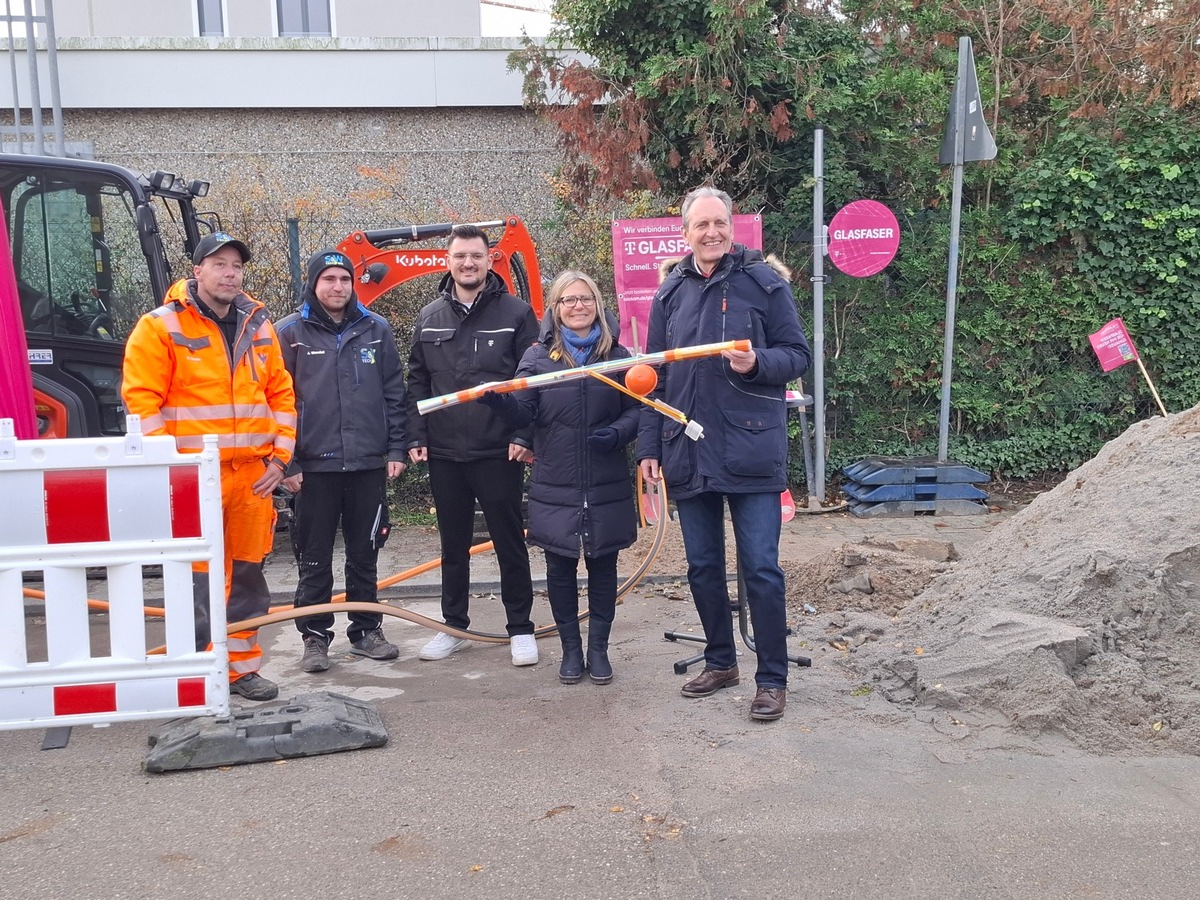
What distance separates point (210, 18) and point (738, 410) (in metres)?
14.2

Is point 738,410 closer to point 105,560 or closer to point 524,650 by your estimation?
point 524,650

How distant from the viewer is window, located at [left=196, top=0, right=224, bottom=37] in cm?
1589

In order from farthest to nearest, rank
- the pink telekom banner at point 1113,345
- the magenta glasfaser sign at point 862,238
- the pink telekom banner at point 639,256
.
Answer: the magenta glasfaser sign at point 862,238 → the pink telekom banner at point 1113,345 → the pink telekom banner at point 639,256

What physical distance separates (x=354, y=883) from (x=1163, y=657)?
136 inches

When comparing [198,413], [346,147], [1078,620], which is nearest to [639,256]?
[198,413]

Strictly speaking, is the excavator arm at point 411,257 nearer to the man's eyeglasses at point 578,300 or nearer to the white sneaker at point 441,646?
the man's eyeglasses at point 578,300

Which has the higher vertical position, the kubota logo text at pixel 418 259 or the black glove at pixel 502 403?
the kubota logo text at pixel 418 259

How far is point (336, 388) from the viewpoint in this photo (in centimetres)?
554

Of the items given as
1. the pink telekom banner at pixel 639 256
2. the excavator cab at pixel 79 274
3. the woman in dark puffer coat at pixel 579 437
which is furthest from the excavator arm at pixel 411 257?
the woman in dark puffer coat at pixel 579 437

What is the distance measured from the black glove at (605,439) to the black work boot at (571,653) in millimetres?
887

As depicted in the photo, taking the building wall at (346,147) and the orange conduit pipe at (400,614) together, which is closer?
the orange conduit pipe at (400,614)

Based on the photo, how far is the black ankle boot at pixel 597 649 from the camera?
5.28 m

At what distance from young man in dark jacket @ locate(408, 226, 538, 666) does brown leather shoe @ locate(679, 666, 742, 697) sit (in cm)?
96

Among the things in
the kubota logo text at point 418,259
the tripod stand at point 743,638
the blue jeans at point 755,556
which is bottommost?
the tripod stand at point 743,638
